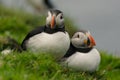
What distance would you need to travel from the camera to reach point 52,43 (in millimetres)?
8211

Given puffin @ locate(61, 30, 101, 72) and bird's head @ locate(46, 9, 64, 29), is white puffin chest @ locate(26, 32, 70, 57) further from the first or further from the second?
puffin @ locate(61, 30, 101, 72)

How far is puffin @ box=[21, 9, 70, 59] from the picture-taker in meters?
8.21

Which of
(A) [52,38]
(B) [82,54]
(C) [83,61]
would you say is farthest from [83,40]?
(A) [52,38]

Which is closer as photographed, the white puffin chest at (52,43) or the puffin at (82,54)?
the white puffin chest at (52,43)

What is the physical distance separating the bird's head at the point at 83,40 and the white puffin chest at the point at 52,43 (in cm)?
39

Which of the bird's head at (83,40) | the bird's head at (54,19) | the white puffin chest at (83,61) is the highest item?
the bird's head at (54,19)

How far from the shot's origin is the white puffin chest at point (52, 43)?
26.9 ft

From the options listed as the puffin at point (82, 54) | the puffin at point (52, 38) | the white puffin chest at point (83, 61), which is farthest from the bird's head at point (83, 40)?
the puffin at point (52, 38)

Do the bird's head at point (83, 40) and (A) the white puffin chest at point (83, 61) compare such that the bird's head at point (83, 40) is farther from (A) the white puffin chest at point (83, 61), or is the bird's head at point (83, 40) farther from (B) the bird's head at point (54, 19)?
(B) the bird's head at point (54, 19)

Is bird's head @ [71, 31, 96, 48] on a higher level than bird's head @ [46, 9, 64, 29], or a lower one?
lower

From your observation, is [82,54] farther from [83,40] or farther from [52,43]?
[52,43]

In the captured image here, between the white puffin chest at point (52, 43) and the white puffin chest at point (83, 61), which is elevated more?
the white puffin chest at point (52, 43)

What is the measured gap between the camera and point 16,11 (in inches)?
711

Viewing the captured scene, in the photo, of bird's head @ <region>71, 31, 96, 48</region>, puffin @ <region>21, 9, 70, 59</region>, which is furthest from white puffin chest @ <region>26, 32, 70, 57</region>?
bird's head @ <region>71, 31, 96, 48</region>
